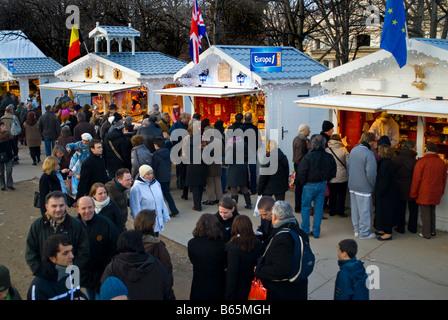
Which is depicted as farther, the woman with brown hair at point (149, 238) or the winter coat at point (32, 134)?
the winter coat at point (32, 134)

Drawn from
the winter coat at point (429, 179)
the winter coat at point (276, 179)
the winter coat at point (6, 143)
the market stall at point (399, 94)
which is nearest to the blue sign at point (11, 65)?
the winter coat at point (6, 143)

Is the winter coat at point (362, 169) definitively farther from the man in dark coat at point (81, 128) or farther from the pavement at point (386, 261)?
the man in dark coat at point (81, 128)

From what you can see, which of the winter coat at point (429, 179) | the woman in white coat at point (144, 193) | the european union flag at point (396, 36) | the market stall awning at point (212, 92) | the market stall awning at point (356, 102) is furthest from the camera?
the market stall awning at point (212, 92)

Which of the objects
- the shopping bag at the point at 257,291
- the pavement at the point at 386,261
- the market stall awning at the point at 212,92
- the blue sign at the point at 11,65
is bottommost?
the pavement at the point at 386,261

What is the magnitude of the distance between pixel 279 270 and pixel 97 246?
6.76 ft

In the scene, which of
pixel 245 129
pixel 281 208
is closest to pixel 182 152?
pixel 245 129

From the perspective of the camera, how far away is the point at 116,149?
10188 millimetres

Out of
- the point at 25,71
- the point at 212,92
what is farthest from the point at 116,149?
the point at 25,71

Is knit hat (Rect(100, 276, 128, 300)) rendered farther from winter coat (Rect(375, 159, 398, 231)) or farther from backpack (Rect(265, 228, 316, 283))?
winter coat (Rect(375, 159, 398, 231))

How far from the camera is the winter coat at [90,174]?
784cm

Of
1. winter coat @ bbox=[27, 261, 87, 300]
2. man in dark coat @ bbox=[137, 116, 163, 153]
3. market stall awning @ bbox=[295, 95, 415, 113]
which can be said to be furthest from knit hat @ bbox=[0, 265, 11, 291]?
man in dark coat @ bbox=[137, 116, 163, 153]

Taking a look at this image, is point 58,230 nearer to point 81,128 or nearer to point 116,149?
point 116,149

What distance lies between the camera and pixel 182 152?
9.94m

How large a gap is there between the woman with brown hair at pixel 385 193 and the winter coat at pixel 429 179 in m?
0.36
